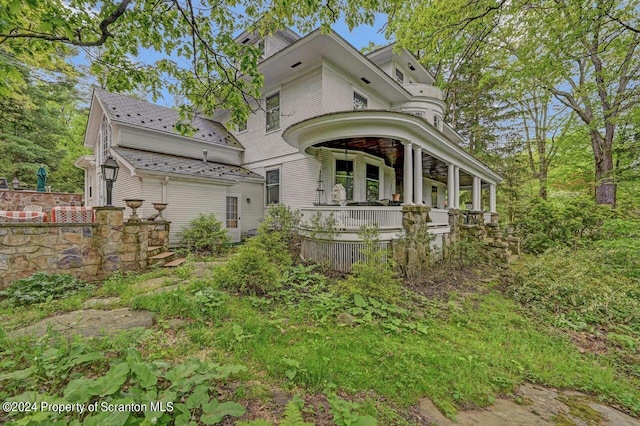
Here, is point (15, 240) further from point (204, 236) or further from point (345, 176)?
point (345, 176)

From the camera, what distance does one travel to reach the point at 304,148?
779 cm

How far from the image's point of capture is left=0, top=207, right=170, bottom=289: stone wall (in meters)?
4.20

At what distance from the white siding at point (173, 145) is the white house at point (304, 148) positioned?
0.04 m

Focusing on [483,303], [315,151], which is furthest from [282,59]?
[483,303]

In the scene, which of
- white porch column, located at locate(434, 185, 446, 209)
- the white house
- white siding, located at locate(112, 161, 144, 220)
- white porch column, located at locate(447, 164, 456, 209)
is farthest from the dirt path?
white porch column, located at locate(434, 185, 446, 209)

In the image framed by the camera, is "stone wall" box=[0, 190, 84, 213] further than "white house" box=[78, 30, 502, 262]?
Yes

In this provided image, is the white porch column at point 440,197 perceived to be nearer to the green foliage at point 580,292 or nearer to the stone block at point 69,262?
the green foliage at point 580,292

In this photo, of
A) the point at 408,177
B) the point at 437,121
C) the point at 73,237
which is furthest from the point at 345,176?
the point at 73,237

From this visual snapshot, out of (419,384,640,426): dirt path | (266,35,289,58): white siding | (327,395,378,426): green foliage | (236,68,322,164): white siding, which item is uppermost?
(266,35,289,58): white siding

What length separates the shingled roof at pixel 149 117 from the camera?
929cm

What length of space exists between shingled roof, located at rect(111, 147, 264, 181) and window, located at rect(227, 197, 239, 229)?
3.33 ft

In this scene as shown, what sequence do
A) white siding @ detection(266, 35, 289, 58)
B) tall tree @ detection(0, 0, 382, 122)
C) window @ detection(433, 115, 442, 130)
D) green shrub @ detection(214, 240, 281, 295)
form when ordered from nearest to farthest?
1. tall tree @ detection(0, 0, 382, 122)
2. green shrub @ detection(214, 240, 281, 295)
3. white siding @ detection(266, 35, 289, 58)
4. window @ detection(433, 115, 442, 130)

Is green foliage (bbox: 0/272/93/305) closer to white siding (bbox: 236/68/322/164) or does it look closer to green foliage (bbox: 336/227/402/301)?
green foliage (bbox: 336/227/402/301)

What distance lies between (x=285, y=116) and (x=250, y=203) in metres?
3.96
